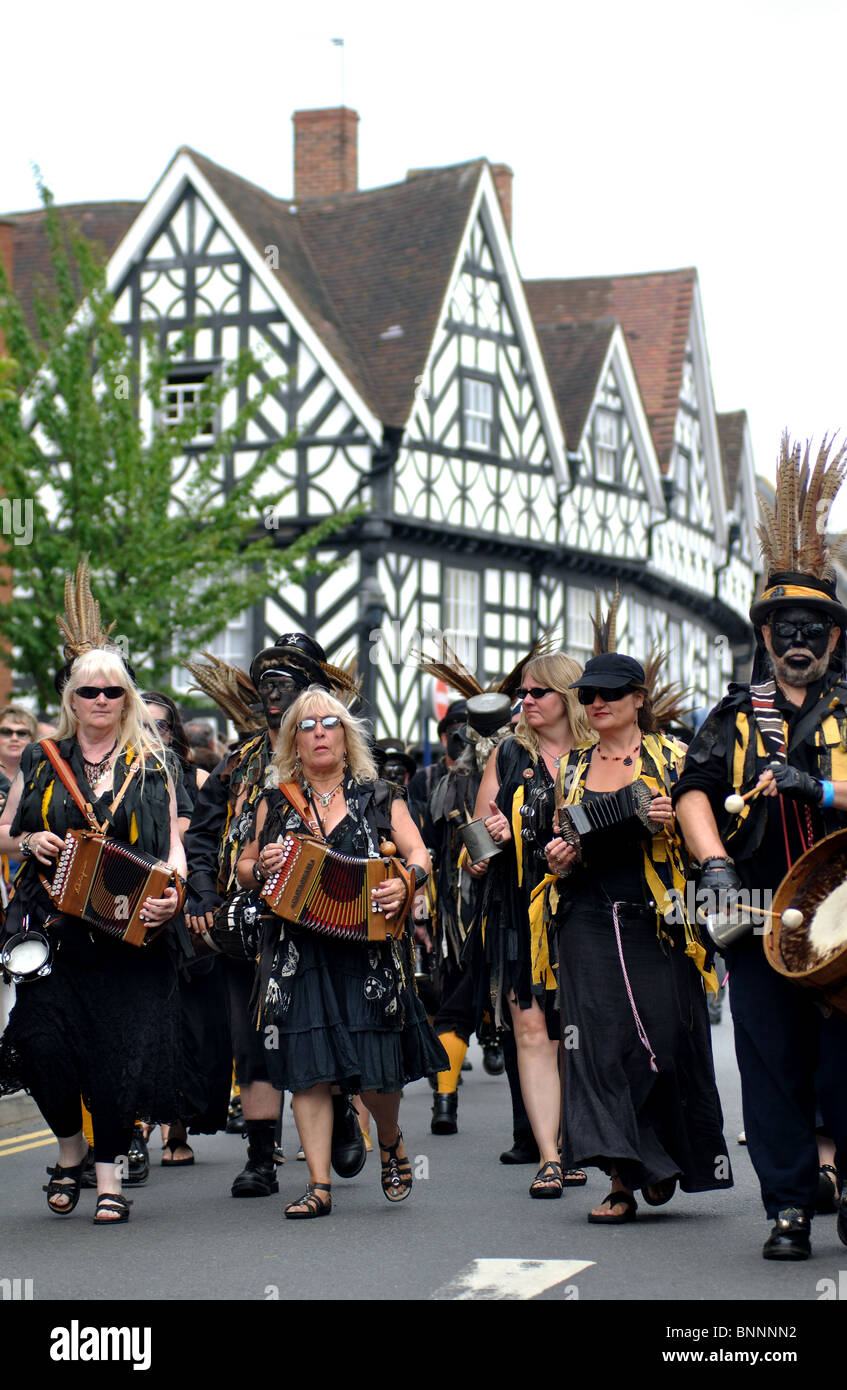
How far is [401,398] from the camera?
103 ft

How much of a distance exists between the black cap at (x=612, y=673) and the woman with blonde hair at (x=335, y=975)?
3.10ft

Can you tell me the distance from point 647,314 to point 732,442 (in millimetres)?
5552

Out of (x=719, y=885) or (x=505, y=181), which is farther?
(x=505, y=181)

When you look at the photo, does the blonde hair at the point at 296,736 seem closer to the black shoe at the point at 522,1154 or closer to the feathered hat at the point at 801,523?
the feathered hat at the point at 801,523

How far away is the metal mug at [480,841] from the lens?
31.4 ft

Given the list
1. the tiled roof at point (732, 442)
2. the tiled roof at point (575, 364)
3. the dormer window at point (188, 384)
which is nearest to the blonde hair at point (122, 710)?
the dormer window at point (188, 384)

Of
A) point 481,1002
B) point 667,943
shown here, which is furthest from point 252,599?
point 667,943

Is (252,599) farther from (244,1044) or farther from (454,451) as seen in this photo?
(244,1044)

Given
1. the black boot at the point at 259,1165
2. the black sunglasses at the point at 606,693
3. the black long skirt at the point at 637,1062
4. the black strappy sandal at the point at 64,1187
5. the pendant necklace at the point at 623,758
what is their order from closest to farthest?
the black long skirt at the point at 637,1062, the black sunglasses at the point at 606,693, the pendant necklace at the point at 623,758, the black strappy sandal at the point at 64,1187, the black boot at the point at 259,1165

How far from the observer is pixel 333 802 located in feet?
28.5

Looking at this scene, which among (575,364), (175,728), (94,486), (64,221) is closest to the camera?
(175,728)

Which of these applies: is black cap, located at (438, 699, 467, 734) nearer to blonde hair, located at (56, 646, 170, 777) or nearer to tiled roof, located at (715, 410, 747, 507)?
blonde hair, located at (56, 646, 170, 777)

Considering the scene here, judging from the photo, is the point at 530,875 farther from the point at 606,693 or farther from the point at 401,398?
the point at 401,398

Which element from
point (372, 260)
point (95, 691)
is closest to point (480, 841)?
point (95, 691)
